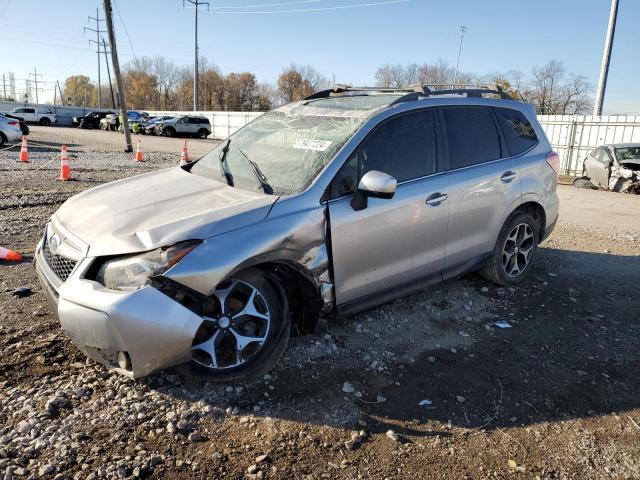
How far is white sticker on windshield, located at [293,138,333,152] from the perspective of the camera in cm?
373

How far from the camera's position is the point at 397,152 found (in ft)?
→ 12.9

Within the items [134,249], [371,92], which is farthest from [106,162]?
[134,249]

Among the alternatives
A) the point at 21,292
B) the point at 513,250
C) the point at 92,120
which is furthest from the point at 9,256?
the point at 92,120

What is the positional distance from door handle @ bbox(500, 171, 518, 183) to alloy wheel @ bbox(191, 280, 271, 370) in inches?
107

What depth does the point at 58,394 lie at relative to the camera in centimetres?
303

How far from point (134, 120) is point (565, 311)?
42.4m

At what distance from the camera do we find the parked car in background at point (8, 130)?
18.5 meters

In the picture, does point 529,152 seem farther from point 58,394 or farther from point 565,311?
point 58,394

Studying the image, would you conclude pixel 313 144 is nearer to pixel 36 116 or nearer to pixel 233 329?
pixel 233 329

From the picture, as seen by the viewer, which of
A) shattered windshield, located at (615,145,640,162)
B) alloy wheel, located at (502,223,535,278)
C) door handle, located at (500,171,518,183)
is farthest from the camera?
shattered windshield, located at (615,145,640,162)

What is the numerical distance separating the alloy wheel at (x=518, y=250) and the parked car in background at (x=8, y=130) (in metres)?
19.5

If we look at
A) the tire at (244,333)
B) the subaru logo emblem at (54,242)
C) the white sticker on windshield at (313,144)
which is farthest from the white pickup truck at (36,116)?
the tire at (244,333)

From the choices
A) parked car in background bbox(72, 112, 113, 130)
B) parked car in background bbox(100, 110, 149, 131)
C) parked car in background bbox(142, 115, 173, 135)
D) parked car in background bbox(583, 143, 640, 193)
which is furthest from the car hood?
parked car in background bbox(72, 112, 113, 130)

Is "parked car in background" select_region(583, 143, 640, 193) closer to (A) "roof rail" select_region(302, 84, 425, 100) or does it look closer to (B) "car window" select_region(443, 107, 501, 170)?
(B) "car window" select_region(443, 107, 501, 170)
